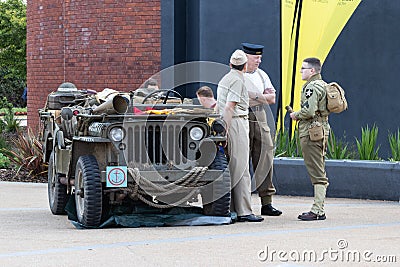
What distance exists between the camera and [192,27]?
17.6 m

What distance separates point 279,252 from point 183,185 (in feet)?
7.13

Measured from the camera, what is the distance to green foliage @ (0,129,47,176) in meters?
16.3

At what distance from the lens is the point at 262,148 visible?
435 inches

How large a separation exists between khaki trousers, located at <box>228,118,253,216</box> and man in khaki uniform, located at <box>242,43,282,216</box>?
598 mm

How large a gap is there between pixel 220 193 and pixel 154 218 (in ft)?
2.65

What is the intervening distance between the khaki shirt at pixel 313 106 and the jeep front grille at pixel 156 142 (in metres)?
1.37

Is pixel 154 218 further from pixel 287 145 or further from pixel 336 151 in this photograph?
pixel 287 145

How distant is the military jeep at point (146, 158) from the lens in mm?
9773

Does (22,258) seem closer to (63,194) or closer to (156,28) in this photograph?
(63,194)

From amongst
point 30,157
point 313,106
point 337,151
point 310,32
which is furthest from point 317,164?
point 30,157

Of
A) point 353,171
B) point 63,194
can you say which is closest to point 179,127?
point 63,194

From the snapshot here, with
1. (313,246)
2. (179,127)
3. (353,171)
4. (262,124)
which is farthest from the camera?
(353,171)

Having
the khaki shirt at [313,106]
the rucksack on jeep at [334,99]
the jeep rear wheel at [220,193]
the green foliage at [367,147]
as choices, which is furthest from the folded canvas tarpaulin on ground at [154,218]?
the green foliage at [367,147]

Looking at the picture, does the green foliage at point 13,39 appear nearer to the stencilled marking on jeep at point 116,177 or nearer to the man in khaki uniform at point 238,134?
the man in khaki uniform at point 238,134
